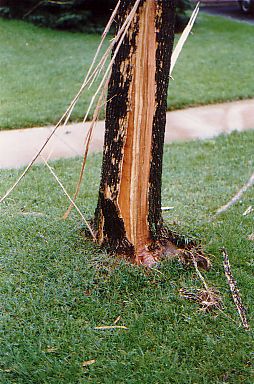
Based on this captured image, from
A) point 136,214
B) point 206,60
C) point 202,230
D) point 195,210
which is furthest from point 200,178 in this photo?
point 206,60

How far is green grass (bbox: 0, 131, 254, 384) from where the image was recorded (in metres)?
2.63

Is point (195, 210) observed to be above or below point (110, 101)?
below

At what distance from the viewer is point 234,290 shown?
3.22 meters

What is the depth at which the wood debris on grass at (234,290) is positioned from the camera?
2989mm

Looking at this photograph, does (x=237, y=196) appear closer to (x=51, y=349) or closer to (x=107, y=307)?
(x=107, y=307)

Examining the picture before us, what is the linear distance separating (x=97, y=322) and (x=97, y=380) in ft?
1.37

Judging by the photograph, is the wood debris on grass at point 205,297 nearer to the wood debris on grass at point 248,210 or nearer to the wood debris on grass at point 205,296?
the wood debris on grass at point 205,296

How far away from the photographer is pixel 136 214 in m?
3.28

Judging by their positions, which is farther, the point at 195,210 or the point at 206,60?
the point at 206,60

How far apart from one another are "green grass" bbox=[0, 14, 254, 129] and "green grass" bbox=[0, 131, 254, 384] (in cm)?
274

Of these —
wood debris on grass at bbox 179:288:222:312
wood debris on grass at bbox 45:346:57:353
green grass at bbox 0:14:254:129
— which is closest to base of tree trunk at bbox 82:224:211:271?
wood debris on grass at bbox 179:288:222:312

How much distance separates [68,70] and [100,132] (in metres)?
2.80

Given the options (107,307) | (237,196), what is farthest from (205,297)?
(237,196)

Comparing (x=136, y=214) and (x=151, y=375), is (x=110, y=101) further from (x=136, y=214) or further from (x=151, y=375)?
(x=151, y=375)
